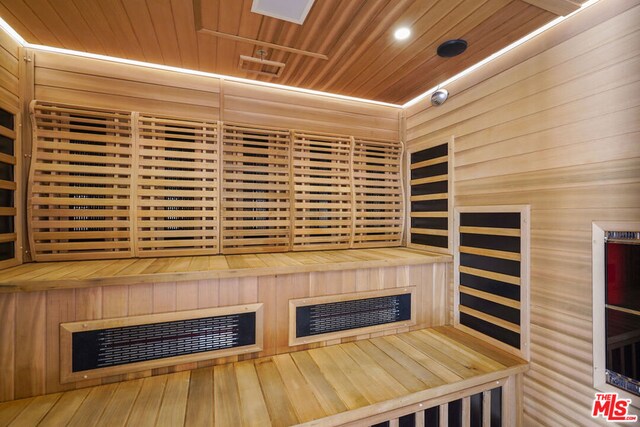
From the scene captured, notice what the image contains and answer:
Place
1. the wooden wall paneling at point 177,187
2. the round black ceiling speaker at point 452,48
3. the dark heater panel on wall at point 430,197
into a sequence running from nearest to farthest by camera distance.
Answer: the round black ceiling speaker at point 452,48 < the wooden wall paneling at point 177,187 < the dark heater panel on wall at point 430,197

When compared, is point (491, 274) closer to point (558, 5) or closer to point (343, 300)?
point (343, 300)

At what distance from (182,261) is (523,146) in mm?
2422

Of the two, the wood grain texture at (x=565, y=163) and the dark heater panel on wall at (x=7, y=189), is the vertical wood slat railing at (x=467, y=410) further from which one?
the dark heater panel on wall at (x=7, y=189)

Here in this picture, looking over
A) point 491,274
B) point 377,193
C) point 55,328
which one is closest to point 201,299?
point 55,328

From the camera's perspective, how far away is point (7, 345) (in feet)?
4.66

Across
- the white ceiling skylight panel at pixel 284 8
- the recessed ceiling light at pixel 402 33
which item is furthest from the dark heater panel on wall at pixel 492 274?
the white ceiling skylight panel at pixel 284 8

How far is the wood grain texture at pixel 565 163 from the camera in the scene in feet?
4.52

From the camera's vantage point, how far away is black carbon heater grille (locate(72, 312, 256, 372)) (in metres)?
1.53

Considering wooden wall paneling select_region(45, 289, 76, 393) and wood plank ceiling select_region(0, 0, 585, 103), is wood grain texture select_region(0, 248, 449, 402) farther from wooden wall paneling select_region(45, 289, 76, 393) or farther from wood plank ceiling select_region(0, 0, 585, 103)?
wood plank ceiling select_region(0, 0, 585, 103)

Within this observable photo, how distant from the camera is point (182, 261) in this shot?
2.00 m

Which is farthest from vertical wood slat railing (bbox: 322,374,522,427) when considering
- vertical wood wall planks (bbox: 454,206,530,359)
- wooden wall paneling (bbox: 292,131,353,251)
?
wooden wall paneling (bbox: 292,131,353,251)

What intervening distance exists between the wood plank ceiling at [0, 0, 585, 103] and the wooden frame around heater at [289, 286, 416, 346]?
174 centimetres

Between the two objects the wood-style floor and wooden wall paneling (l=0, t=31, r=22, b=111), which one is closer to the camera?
the wood-style floor

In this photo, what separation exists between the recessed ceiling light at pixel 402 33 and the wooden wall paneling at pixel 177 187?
4.94ft
